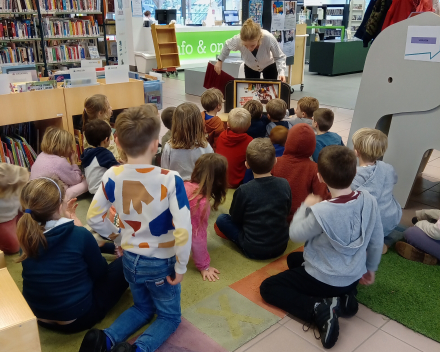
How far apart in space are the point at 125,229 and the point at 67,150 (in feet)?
5.16

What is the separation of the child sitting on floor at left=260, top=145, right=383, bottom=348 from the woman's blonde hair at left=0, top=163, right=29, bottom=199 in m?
1.69

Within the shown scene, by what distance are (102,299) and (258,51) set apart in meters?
3.58

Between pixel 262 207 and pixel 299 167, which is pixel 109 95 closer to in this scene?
pixel 299 167

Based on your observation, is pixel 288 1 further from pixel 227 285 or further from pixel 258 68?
pixel 227 285

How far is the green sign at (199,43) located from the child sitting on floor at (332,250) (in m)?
11.0

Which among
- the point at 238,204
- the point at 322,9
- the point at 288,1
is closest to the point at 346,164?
the point at 238,204

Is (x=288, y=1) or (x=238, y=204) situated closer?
(x=238, y=204)

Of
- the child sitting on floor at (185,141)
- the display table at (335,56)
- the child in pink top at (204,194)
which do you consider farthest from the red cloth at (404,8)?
the display table at (335,56)

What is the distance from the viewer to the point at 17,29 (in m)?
6.25

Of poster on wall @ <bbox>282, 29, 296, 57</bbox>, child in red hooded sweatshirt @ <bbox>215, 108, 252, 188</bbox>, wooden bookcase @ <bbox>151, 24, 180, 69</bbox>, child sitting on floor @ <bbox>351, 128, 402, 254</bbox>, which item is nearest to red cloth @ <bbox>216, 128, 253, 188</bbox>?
child in red hooded sweatshirt @ <bbox>215, 108, 252, 188</bbox>

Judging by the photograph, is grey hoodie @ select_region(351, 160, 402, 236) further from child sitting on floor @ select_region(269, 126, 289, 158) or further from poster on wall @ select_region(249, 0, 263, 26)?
poster on wall @ select_region(249, 0, 263, 26)

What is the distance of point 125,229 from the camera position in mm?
1765

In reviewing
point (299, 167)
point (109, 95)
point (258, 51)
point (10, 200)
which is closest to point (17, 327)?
point (10, 200)

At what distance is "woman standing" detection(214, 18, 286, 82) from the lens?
4.41 meters
